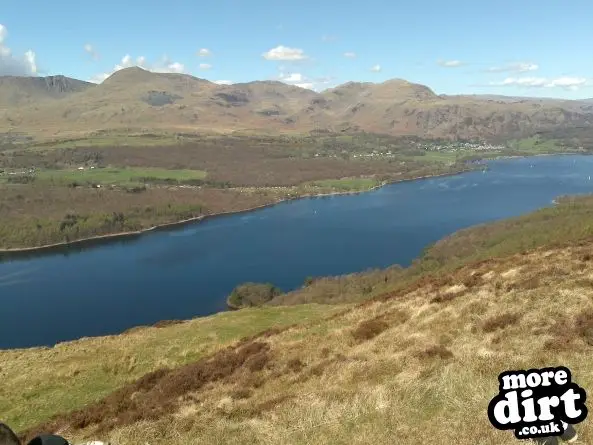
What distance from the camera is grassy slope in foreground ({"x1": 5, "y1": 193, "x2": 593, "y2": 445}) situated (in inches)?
621

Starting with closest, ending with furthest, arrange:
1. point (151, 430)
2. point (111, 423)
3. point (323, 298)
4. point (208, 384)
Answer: point (151, 430), point (111, 423), point (208, 384), point (323, 298)

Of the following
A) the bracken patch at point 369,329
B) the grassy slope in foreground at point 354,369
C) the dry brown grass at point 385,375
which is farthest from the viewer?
the bracken patch at point 369,329

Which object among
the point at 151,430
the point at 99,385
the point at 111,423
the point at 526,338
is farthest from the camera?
the point at 99,385

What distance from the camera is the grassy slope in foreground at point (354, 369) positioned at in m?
15.8

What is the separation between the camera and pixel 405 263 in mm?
193250

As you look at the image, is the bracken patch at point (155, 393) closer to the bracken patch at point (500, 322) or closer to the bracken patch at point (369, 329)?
the bracken patch at point (369, 329)

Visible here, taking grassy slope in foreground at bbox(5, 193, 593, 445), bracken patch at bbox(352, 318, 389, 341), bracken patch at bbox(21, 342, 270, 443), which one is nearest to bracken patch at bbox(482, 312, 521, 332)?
grassy slope in foreground at bbox(5, 193, 593, 445)

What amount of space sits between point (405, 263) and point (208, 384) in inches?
6875

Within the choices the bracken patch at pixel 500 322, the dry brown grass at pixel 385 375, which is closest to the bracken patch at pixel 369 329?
the dry brown grass at pixel 385 375

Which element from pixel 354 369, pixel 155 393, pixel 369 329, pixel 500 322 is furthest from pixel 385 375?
pixel 155 393

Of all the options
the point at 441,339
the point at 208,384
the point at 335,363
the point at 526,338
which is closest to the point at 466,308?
the point at 441,339

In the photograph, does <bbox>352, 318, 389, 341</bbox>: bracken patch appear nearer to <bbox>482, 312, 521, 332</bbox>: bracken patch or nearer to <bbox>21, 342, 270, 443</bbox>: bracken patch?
<bbox>21, 342, 270, 443</bbox>: bracken patch

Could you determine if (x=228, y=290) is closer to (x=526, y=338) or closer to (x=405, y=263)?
(x=405, y=263)

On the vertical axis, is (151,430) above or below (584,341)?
below
